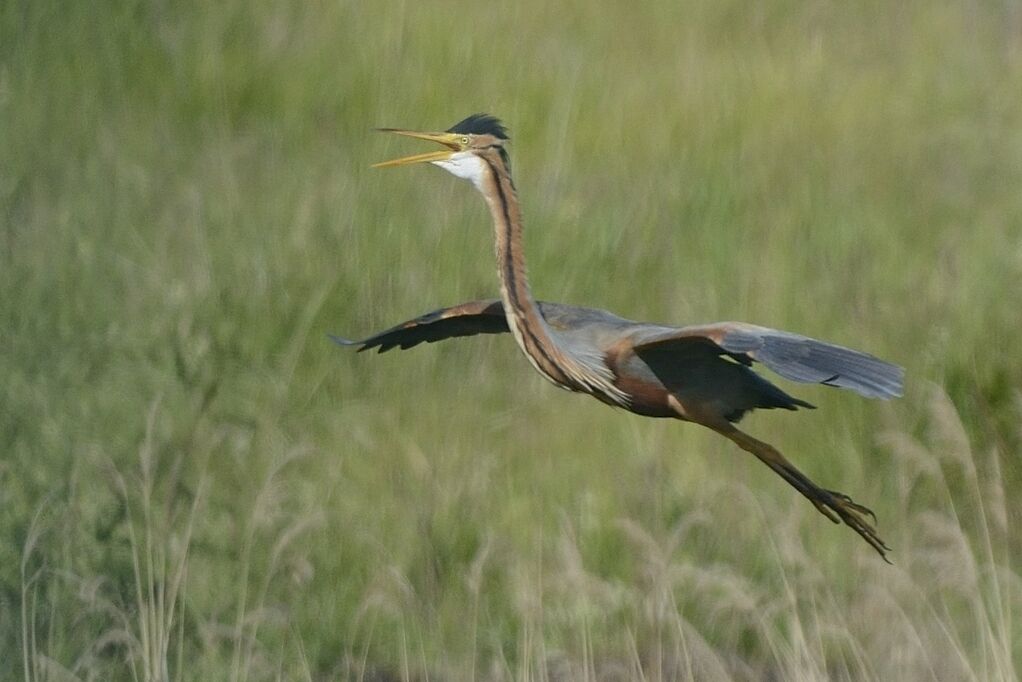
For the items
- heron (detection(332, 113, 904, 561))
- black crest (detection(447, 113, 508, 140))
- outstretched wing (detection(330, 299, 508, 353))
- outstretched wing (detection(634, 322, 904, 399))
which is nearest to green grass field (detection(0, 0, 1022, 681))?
heron (detection(332, 113, 904, 561))

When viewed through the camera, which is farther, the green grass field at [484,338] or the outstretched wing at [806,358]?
the green grass field at [484,338]

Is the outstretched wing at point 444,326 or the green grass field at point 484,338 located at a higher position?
the outstretched wing at point 444,326

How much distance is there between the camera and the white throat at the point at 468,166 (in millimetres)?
3740

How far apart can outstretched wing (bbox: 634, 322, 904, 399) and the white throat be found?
0.53 meters

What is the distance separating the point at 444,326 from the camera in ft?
13.4

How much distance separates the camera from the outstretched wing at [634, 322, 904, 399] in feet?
11.0

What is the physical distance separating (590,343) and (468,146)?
472mm

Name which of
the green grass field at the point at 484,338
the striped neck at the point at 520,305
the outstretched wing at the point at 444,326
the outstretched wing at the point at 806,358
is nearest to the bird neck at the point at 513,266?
the striped neck at the point at 520,305

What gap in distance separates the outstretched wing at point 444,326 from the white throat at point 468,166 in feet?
1.01

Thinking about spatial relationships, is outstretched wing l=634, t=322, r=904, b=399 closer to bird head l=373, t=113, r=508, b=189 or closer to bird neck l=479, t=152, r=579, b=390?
bird neck l=479, t=152, r=579, b=390

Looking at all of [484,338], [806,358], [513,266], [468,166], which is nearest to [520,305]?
[513,266]

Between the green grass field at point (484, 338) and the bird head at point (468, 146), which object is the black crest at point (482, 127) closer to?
the bird head at point (468, 146)

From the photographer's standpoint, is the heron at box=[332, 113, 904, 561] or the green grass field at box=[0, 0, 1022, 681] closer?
the heron at box=[332, 113, 904, 561]

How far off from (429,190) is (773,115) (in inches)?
52.5
